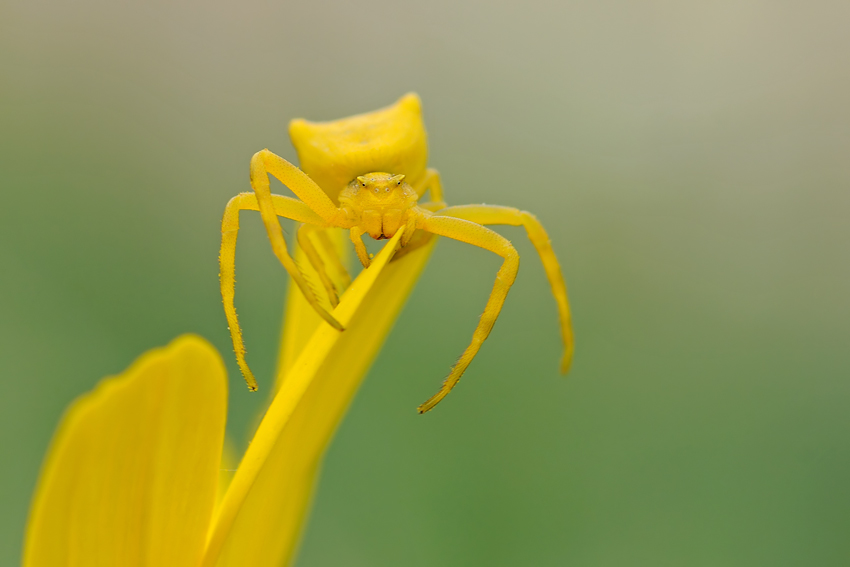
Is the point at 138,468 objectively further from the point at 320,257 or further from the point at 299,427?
the point at 320,257

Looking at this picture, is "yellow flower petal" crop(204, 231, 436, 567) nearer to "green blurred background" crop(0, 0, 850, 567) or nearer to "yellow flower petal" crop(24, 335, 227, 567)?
"yellow flower petal" crop(24, 335, 227, 567)

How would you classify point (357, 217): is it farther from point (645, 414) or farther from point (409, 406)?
point (645, 414)

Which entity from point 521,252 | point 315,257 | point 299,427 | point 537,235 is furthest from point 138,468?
point 521,252

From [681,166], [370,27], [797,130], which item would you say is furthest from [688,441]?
[370,27]

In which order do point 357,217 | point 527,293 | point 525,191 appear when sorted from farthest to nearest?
point 525,191
point 527,293
point 357,217

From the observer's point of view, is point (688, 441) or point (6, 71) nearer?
point (688, 441)
